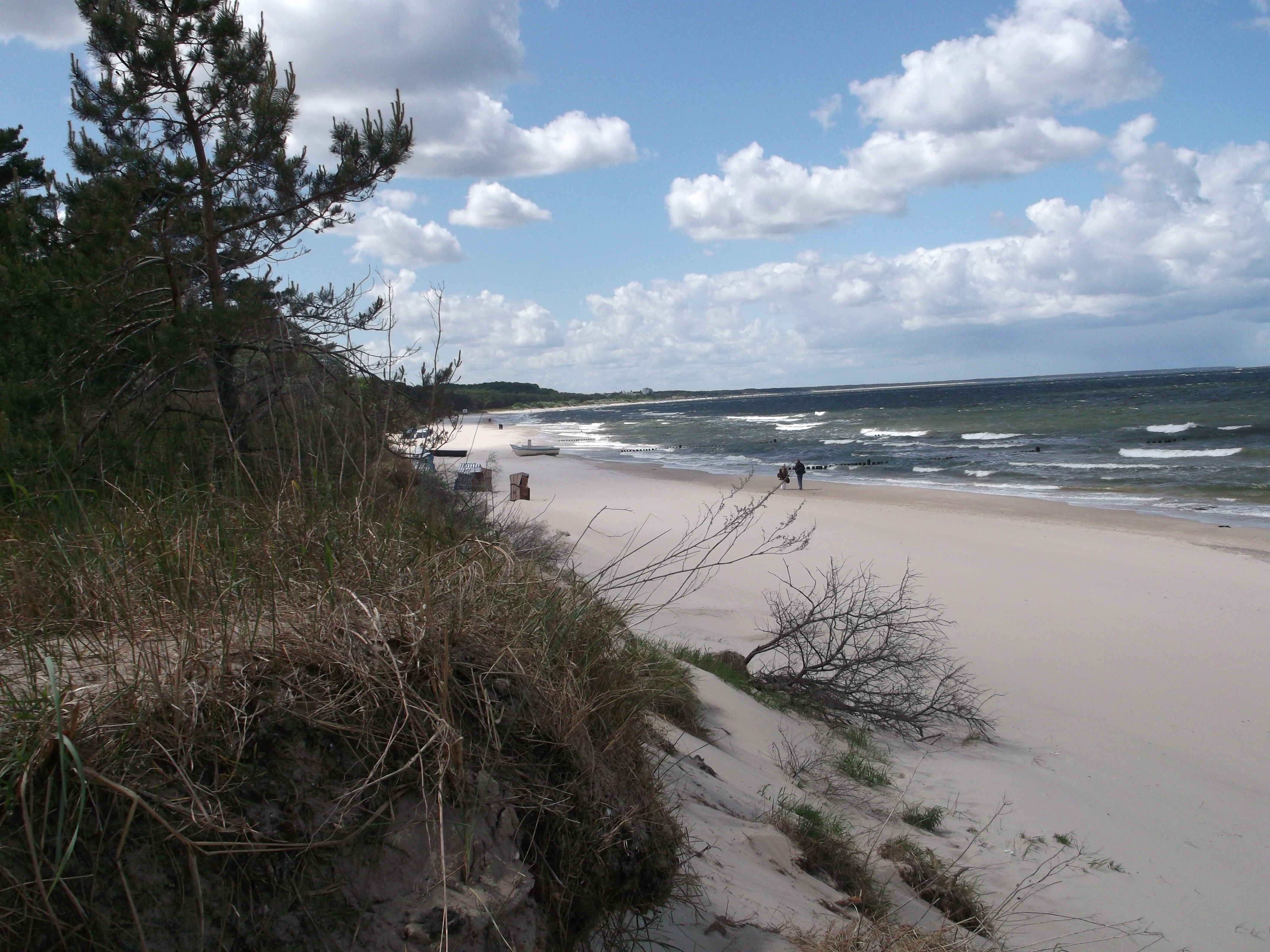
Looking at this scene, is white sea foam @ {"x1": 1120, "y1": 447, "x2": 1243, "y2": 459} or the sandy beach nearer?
the sandy beach

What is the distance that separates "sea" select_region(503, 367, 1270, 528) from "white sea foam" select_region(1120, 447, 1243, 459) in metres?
0.13

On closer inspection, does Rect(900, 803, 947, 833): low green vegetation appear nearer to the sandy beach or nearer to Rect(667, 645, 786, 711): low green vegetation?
the sandy beach

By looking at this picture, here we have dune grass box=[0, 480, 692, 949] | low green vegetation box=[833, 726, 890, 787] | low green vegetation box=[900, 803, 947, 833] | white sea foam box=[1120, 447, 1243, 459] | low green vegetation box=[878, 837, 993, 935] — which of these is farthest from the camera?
white sea foam box=[1120, 447, 1243, 459]

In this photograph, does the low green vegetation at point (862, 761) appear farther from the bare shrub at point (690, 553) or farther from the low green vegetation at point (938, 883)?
the bare shrub at point (690, 553)

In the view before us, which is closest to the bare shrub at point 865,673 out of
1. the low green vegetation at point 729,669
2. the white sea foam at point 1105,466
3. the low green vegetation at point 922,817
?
the low green vegetation at point 729,669

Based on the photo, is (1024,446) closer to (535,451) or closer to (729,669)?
(535,451)

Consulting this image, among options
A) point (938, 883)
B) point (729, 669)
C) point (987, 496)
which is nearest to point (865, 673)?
point (729, 669)

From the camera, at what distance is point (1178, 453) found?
3612 centimetres

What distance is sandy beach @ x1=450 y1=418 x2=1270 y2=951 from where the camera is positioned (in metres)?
5.06

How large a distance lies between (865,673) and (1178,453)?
3583 centimetres

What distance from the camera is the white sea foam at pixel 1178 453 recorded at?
114 ft

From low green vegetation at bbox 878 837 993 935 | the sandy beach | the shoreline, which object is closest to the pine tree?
the sandy beach

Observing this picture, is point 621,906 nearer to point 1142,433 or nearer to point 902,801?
point 902,801

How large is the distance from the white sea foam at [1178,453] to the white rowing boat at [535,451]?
28024 mm
